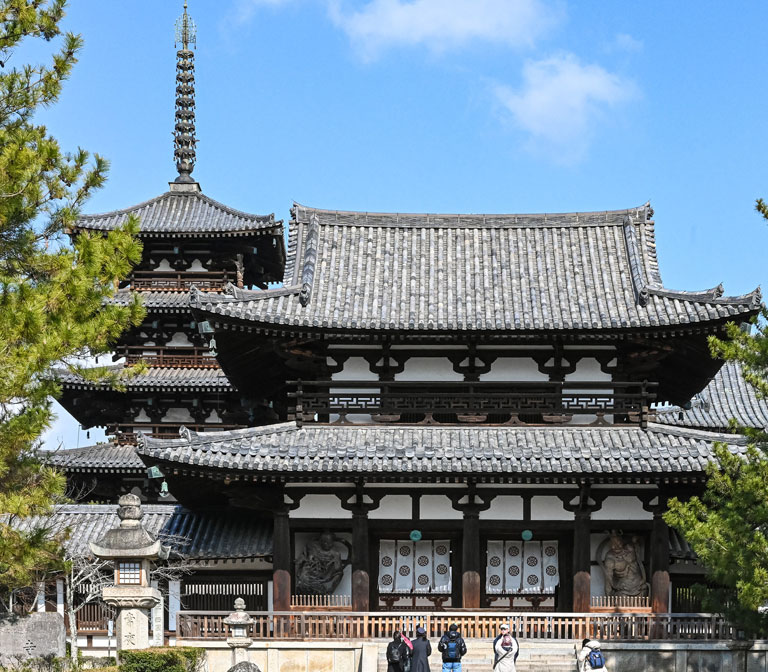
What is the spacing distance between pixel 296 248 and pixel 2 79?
14.8 m

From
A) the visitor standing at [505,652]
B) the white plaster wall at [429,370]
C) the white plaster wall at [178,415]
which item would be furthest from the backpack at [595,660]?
the white plaster wall at [178,415]

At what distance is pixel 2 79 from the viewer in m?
19.5

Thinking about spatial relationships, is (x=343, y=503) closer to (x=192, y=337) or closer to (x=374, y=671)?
(x=374, y=671)

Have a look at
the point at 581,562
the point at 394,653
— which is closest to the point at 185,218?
the point at 581,562

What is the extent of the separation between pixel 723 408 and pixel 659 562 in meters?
15.4

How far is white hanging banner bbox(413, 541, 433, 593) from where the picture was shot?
1179 inches

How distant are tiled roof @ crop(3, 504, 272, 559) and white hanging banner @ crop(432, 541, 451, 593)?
401cm

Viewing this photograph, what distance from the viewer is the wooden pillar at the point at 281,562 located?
95.2 feet

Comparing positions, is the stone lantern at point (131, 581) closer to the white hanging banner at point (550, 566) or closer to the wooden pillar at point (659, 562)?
the white hanging banner at point (550, 566)

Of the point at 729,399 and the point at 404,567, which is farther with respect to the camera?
the point at 729,399

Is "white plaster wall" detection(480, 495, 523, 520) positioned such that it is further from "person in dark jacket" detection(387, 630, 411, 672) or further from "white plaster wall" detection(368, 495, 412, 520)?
"person in dark jacket" detection(387, 630, 411, 672)

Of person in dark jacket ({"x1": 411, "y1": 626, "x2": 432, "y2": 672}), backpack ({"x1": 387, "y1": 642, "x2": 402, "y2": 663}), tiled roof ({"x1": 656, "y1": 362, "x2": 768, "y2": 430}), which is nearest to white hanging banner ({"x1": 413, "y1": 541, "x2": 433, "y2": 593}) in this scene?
backpack ({"x1": 387, "y1": 642, "x2": 402, "y2": 663})

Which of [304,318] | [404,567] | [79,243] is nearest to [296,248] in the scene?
[304,318]

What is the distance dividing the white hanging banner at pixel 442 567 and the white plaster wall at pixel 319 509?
2.38 meters
